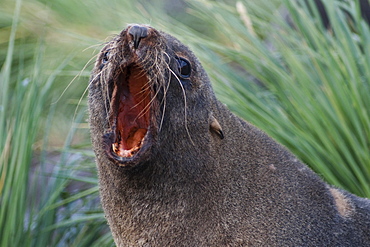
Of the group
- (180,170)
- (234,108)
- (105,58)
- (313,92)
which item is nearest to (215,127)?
(180,170)

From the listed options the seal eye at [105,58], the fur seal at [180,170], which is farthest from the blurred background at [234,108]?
the fur seal at [180,170]

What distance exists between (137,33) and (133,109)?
315mm

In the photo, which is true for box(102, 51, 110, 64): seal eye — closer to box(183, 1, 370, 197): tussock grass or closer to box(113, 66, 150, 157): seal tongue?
box(113, 66, 150, 157): seal tongue

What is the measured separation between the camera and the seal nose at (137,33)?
7.36 ft

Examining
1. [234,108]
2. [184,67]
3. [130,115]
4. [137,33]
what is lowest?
[234,108]

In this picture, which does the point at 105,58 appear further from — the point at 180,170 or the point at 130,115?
the point at 180,170

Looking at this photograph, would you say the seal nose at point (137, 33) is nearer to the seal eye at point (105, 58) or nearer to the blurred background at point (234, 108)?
the seal eye at point (105, 58)

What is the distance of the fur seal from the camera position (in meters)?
2.32

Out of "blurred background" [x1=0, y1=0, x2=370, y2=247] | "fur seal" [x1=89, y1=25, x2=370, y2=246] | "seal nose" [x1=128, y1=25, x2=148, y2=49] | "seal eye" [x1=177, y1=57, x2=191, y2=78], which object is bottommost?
"blurred background" [x1=0, y1=0, x2=370, y2=247]

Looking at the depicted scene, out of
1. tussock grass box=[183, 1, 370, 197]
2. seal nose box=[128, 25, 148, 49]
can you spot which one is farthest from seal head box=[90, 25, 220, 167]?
tussock grass box=[183, 1, 370, 197]

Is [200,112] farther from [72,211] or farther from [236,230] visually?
[72,211]

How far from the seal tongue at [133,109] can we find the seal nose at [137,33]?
14cm

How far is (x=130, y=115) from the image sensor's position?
241 centimetres

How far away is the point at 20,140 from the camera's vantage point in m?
3.68
